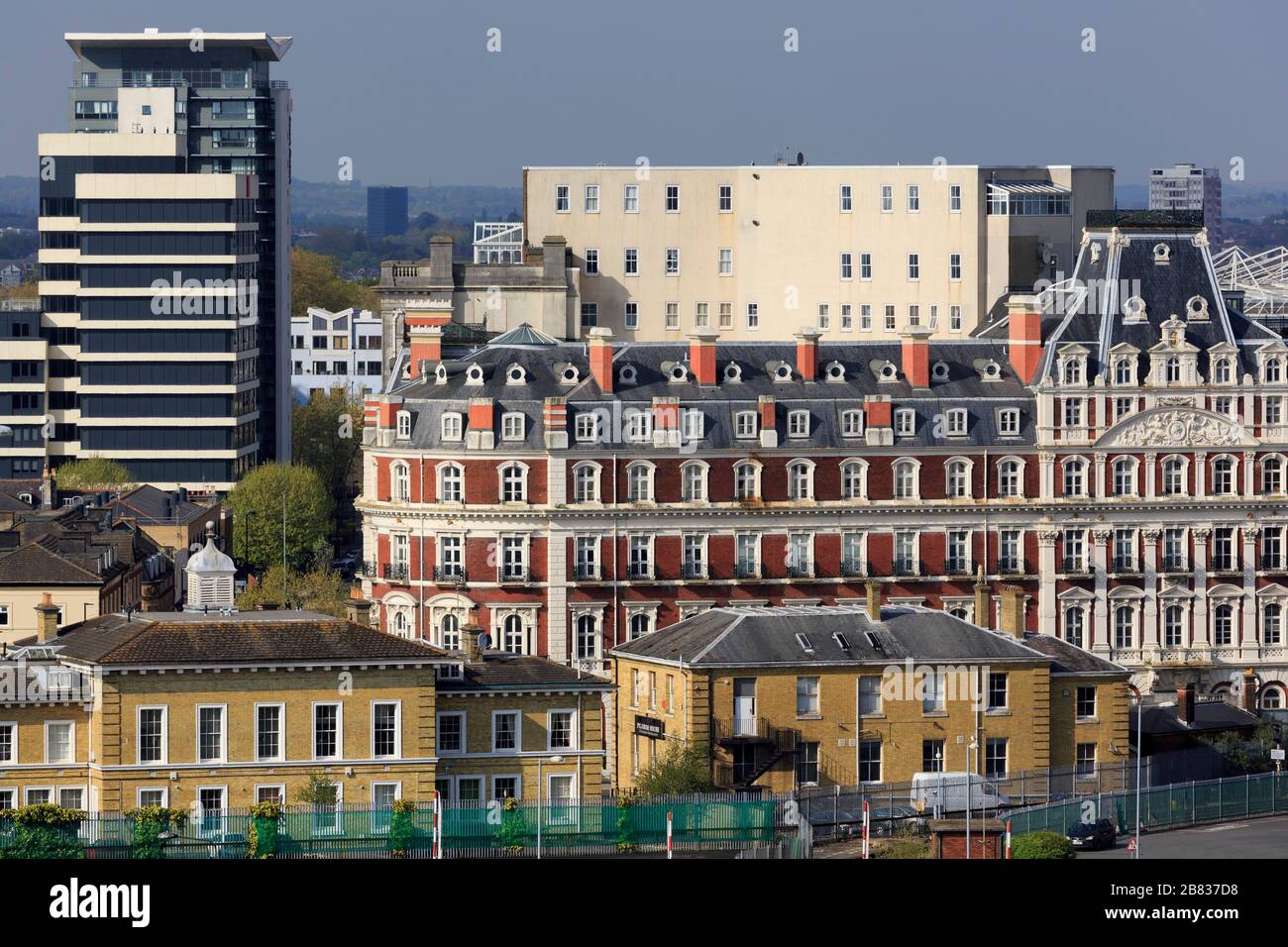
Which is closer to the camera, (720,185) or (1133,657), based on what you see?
(1133,657)

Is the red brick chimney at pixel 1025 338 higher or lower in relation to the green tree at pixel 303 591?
higher

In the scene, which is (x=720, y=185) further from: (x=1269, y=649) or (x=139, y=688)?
(x=139, y=688)

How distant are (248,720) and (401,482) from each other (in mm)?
46993

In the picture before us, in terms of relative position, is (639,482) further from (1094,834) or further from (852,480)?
(1094,834)

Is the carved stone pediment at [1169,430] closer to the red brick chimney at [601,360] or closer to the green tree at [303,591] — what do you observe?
the red brick chimney at [601,360]

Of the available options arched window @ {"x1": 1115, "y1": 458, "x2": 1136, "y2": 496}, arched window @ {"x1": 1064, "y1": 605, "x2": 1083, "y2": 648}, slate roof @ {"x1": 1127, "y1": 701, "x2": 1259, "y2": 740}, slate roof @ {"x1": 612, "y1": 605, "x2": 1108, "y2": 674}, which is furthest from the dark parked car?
arched window @ {"x1": 1115, "y1": 458, "x2": 1136, "y2": 496}

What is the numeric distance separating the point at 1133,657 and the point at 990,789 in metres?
39.4

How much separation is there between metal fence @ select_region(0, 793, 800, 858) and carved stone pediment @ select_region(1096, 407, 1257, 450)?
185ft

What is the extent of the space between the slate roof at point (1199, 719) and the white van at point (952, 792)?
43.6ft

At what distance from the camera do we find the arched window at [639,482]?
152 metres

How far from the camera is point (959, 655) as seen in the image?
12462 centimetres

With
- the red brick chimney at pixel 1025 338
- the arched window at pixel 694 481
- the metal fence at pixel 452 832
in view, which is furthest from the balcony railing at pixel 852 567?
the metal fence at pixel 452 832

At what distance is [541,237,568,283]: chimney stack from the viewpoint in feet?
632
